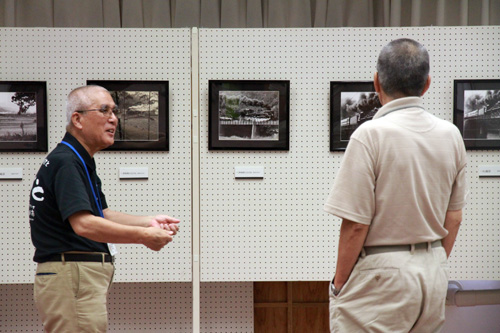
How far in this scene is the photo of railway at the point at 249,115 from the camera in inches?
154

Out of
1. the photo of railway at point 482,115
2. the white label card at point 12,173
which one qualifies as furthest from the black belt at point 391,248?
the white label card at point 12,173

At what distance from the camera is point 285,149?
3.94 meters

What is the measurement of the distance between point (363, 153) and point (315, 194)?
81.5 inches

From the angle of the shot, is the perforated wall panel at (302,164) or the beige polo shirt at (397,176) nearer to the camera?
the beige polo shirt at (397,176)

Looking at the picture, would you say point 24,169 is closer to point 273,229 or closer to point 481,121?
point 273,229

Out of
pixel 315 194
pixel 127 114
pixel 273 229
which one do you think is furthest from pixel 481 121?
pixel 127 114

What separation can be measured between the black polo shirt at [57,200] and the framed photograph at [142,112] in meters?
1.41

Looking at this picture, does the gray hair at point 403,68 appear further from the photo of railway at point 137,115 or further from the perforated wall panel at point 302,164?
the photo of railway at point 137,115

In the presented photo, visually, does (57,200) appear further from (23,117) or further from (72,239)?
(23,117)

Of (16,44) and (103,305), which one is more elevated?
(16,44)

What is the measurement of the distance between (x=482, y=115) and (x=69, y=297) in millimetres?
3030

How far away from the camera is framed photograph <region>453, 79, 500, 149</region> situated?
3938 mm

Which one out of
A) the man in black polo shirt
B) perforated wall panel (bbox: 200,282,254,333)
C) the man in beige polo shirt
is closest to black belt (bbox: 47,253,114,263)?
the man in black polo shirt

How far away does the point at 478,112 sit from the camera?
395 centimetres
